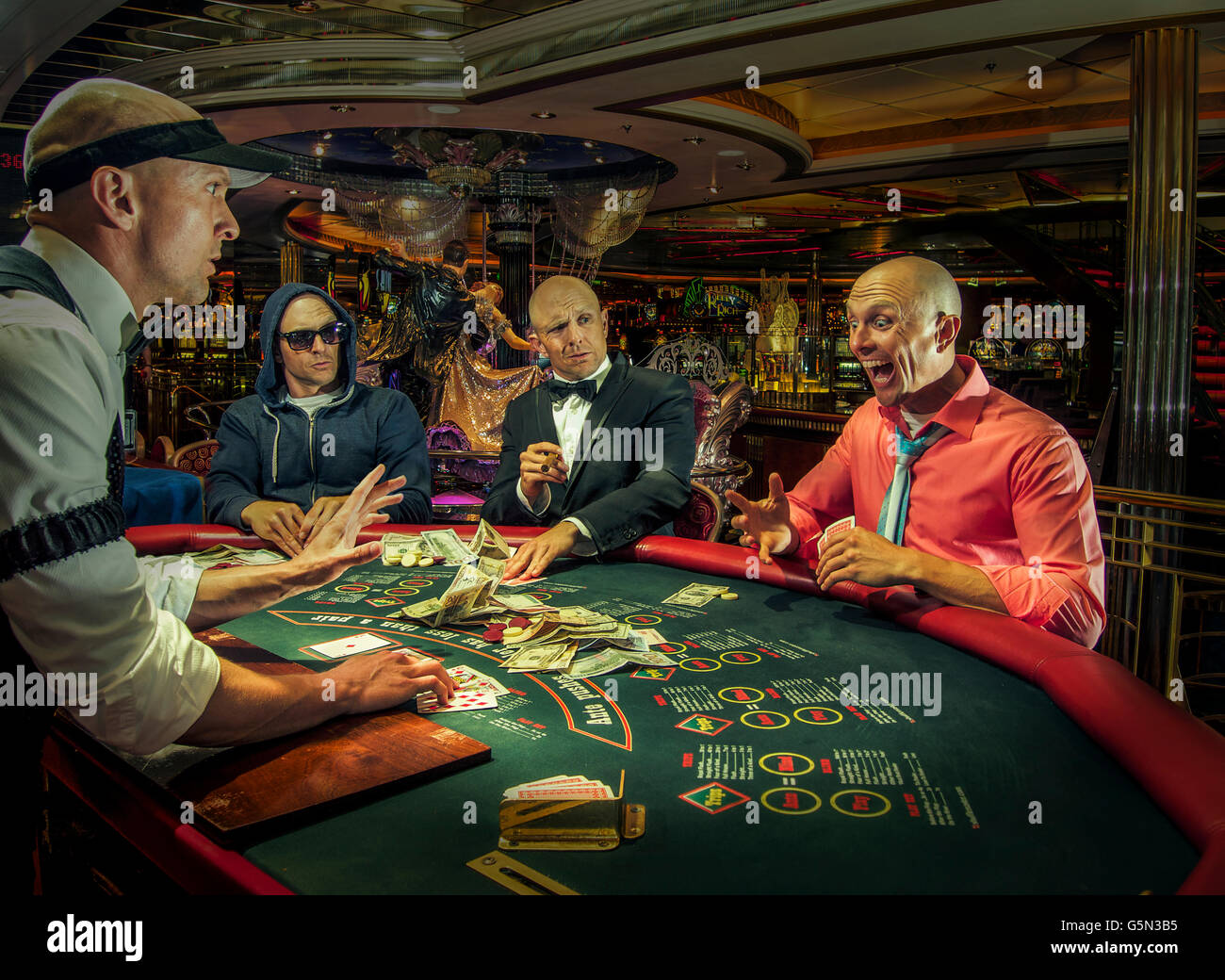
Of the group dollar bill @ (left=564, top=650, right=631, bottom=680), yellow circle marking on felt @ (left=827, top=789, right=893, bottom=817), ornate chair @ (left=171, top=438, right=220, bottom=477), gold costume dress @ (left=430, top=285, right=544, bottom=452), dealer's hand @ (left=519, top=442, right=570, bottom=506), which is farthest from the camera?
gold costume dress @ (left=430, top=285, right=544, bottom=452)

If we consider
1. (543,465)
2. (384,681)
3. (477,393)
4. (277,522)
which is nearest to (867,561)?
→ (384,681)

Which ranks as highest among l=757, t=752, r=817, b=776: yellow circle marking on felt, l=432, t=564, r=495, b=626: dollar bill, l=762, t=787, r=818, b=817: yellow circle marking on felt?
l=432, t=564, r=495, b=626: dollar bill

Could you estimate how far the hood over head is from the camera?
3244mm

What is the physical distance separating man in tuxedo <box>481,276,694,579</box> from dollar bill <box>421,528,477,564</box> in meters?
0.36

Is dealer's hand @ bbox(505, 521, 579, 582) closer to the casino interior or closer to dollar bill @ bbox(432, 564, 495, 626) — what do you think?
the casino interior

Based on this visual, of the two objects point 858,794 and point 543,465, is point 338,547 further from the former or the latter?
point 543,465

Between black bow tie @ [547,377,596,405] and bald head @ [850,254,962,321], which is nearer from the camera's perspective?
bald head @ [850,254,962,321]

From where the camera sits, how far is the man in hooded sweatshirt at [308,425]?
10.7ft

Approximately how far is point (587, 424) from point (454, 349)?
4.95 m

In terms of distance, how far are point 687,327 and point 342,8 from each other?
13122mm

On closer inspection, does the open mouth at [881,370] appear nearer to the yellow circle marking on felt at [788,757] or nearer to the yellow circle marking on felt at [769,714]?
the yellow circle marking on felt at [769,714]

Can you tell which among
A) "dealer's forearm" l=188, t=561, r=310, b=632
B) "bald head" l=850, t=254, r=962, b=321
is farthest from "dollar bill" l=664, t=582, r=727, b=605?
"dealer's forearm" l=188, t=561, r=310, b=632
